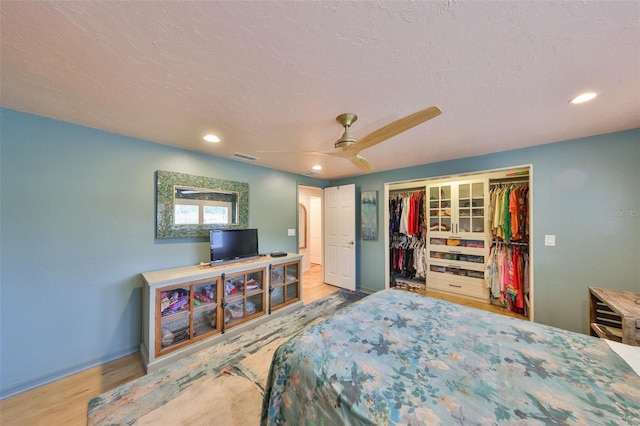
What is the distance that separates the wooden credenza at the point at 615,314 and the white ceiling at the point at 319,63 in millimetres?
1511

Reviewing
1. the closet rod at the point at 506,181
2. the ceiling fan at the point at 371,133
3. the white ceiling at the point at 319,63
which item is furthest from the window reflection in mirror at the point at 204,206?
the closet rod at the point at 506,181

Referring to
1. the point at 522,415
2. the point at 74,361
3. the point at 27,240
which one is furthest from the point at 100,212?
the point at 522,415

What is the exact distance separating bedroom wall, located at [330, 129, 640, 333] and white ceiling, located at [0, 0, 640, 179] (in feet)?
1.08

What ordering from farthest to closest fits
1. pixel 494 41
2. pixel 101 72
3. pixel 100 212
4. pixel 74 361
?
pixel 100 212 < pixel 74 361 < pixel 101 72 < pixel 494 41

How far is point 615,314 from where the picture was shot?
187cm

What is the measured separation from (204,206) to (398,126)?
2.48 metres

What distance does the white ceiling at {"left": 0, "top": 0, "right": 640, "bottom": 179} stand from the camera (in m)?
0.89

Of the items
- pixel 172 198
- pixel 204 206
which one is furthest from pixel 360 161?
pixel 172 198

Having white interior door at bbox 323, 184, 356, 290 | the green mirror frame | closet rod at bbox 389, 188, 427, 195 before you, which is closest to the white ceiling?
the green mirror frame

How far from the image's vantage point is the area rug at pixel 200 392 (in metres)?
1.45

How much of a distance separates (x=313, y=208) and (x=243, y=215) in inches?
127

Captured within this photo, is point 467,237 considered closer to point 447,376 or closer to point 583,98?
point 583,98

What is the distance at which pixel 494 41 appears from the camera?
39.9 inches

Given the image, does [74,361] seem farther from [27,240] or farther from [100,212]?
[100,212]
